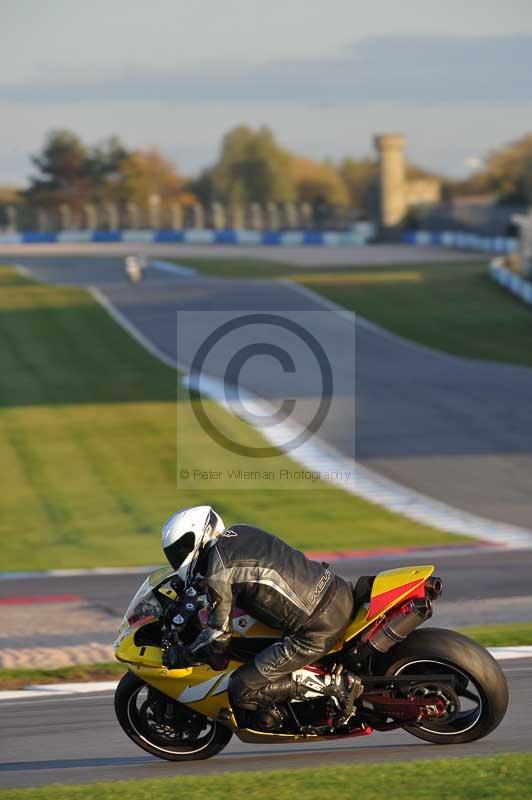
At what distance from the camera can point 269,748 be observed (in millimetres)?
8023

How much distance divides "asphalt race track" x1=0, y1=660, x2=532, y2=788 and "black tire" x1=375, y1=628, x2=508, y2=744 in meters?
0.09

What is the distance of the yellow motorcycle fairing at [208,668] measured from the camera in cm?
754

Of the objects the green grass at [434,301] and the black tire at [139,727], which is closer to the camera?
the black tire at [139,727]

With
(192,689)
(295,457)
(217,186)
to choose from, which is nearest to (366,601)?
(192,689)

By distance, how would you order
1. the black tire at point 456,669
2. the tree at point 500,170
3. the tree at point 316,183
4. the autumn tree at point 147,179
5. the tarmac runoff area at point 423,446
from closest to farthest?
the black tire at point 456,669 < the tarmac runoff area at point 423,446 < the tree at point 500,170 < the autumn tree at point 147,179 < the tree at point 316,183

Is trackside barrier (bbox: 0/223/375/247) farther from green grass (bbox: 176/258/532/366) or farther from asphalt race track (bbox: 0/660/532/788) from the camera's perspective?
asphalt race track (bbox: 0/660/532/788)

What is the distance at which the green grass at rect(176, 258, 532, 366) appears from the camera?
124ft

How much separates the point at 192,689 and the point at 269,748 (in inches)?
31.4

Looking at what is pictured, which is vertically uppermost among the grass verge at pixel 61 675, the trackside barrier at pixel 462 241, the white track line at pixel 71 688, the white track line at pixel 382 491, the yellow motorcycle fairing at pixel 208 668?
the trackside barrier at pixel 462 241

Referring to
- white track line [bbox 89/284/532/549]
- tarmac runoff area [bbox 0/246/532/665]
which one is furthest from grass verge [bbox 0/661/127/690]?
white track line [bbox 89/284/532/549]

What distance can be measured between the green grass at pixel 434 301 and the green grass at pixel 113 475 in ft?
31.2

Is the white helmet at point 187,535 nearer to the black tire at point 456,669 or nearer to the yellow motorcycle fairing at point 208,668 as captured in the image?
the yellow motorcycle fairing at point 208,668

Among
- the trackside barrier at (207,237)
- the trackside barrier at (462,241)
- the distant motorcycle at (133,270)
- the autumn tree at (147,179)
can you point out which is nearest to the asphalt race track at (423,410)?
the distant motorcycle at (133,270)

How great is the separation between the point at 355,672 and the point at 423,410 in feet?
69.2
